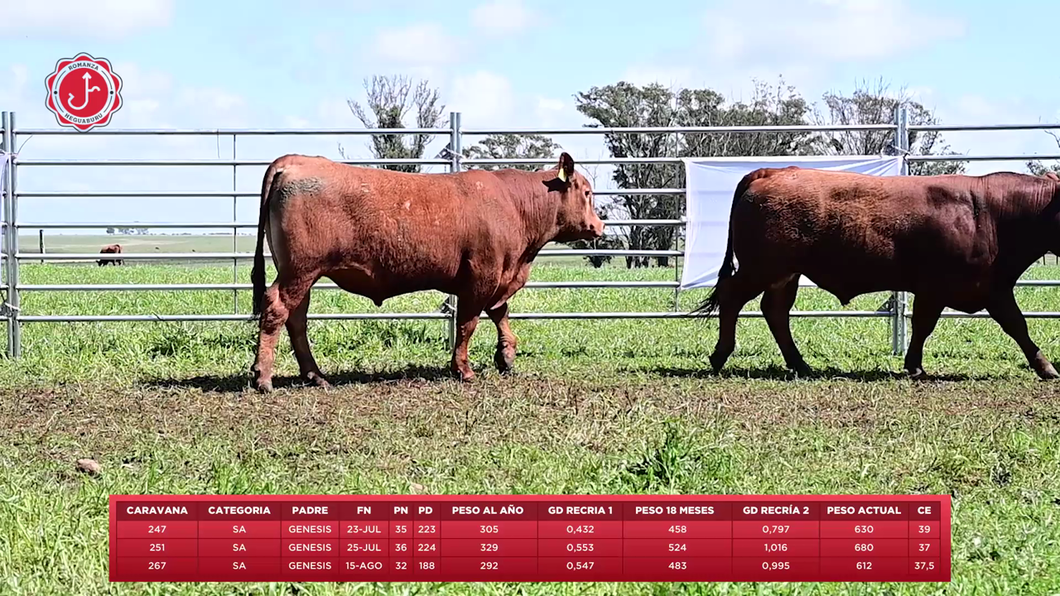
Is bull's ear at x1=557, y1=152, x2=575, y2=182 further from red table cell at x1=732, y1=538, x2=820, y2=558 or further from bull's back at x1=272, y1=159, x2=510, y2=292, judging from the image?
red table cell at x1=732, y1=538, x2=820, y2=558

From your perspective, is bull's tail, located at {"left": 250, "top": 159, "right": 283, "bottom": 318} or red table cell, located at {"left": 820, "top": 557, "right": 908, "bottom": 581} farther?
bull's tail, located at {"left": 250, "top": 159, "right": 283, "bottom": 318}

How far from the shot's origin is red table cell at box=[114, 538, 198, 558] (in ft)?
12.8

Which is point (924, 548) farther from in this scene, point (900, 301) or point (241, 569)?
point (900, 301)

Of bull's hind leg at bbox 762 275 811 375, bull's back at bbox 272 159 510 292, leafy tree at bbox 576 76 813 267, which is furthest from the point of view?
leafy tree at bbox 576 76 813 267

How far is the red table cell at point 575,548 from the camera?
151 inches

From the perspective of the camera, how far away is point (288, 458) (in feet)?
19.6

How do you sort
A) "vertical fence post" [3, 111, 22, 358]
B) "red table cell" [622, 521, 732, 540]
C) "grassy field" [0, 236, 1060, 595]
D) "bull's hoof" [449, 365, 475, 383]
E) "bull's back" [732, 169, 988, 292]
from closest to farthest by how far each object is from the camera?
"red table cell" [622, 521, 732, 540] < "grassy field" [0, 236, 1060, 595] < "bull's hoof" [449, 365, 475, 383] < "bull's back" [732, 169, 988, 292] < "vertical fence post" [3, 111, 22, 358]

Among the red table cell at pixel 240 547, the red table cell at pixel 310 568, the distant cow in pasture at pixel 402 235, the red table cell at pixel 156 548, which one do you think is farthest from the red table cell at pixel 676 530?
the distant cow in pasture at pixel 402 235

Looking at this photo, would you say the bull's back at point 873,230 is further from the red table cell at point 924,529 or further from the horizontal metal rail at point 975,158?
the red table cell at point 924,529

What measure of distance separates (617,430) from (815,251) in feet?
10.4

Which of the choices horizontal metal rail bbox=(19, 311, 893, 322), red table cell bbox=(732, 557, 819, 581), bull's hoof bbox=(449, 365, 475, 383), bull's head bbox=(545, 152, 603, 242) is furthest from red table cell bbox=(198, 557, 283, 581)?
horizontal metal rail bbox=(19, 311, 893, 322)

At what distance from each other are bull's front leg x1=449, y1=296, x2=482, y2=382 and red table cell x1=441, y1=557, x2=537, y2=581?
193 inches

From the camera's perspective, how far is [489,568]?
380cm

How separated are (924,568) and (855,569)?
251 millimetres
